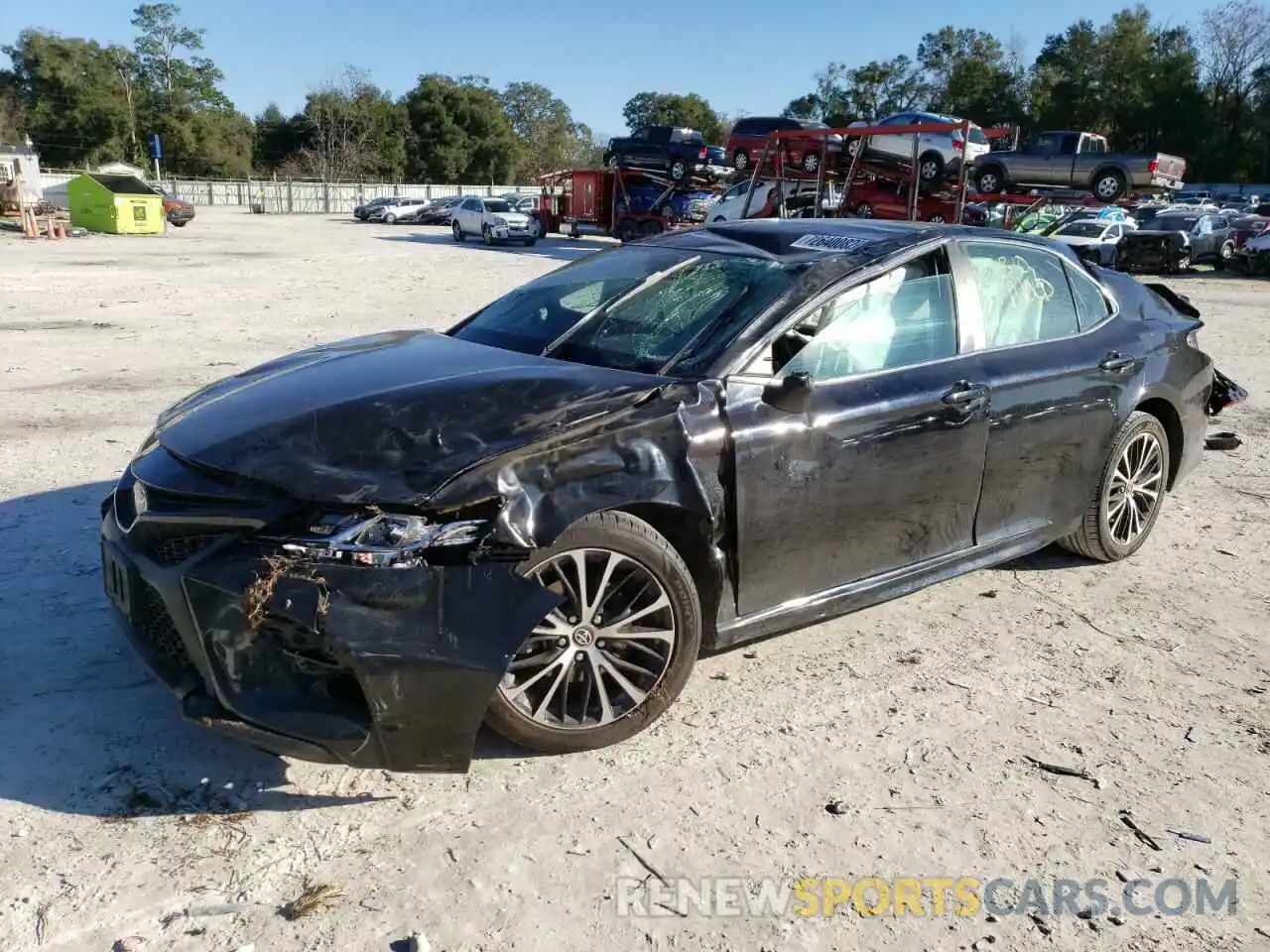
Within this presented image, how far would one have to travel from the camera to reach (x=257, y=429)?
3135 mm

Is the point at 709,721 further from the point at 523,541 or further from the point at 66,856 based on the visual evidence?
the point at 66,856

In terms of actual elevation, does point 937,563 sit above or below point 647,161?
below

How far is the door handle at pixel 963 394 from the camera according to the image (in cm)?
384

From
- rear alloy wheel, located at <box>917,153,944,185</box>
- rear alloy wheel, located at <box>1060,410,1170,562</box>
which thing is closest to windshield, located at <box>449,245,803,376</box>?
rear alloy wheel, located at <box>1060,410,1170,562</box>

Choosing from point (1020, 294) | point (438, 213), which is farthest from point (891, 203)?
point (438, 213)

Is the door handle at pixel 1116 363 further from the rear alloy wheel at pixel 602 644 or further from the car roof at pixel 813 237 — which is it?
the rear alloy wheel at pixel 602 644

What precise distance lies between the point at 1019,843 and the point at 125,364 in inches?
356

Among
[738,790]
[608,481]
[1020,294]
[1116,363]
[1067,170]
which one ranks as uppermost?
[1067,170]

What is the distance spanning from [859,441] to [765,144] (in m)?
22.1

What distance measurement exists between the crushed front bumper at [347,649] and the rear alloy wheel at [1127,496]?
312 cm

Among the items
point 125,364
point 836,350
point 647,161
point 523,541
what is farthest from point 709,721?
point 647,161

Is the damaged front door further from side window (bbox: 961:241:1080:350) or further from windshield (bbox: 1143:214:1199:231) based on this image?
windshield (bbox: 1143:214:1199:231)

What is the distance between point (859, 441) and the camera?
11.7ft

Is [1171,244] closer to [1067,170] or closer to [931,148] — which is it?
[1067,170]
